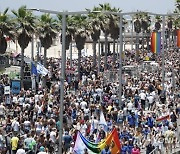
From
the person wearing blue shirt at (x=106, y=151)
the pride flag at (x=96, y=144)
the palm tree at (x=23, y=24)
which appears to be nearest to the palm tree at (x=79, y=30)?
the palm tree at (x=23, y=24)

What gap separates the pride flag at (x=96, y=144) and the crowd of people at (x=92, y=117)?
0.24 m

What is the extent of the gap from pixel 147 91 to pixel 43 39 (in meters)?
11.5

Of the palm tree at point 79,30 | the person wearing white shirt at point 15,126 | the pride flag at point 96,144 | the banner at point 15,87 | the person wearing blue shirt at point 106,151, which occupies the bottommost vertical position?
the person wearing blue shirt at point 106,151

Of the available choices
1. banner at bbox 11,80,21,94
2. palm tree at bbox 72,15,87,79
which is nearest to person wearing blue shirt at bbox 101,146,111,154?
banner at bbox 11,80,21,94

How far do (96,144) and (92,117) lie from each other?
297 inches

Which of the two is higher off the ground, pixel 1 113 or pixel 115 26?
pixel 115 26

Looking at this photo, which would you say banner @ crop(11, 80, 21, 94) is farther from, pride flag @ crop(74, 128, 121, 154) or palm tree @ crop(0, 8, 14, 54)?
pride flag @ crop(74, 128, 121, 154)

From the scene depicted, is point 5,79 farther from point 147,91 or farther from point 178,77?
point 178,77

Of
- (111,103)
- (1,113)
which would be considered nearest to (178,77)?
(111,103)

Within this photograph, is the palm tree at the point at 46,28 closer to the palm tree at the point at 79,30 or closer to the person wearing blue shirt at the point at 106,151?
the palm tree at the point at 79,30

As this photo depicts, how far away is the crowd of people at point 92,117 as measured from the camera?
2441 cm

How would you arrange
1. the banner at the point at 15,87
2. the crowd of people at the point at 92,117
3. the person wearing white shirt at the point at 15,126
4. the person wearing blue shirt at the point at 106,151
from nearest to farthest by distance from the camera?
the person wearing blue shirt at the point at 106,151 → the crowd of people at the point at 92,117 → the person wearing white shirt at the point at 15,126 → the banner at the point at 15,87

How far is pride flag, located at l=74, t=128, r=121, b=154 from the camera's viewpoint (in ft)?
72.2

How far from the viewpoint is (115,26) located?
6078cm
